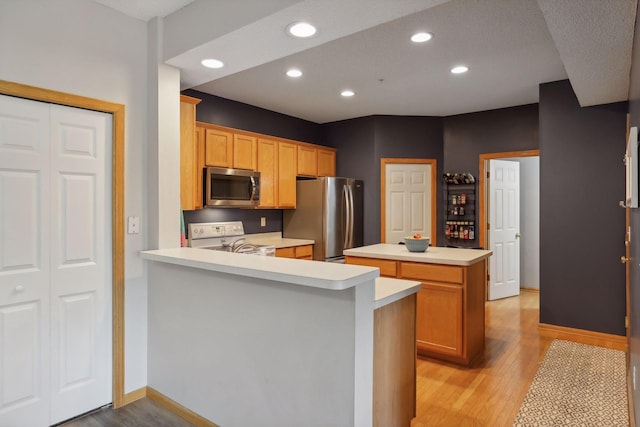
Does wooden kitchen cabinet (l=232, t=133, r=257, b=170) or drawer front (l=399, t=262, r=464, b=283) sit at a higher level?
wooden kitchen cabinet (l=232, t=133, r=257, b=170)

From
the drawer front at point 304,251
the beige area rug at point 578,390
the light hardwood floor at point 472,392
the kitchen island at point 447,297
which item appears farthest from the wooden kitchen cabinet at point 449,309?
the drawer front at point 304,251

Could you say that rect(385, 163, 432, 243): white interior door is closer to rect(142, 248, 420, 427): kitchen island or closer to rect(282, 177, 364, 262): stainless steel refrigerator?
rect(282, 177, 364, 262): stainless steel refrigerator

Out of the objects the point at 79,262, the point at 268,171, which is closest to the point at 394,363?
the point at 79,262

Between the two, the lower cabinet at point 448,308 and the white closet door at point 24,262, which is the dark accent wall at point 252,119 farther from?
the lower cabinet at point 448,308

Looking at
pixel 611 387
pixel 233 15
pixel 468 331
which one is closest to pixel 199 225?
pixel 233 15

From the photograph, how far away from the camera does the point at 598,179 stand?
368 centimetres

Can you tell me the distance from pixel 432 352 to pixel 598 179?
232 centimetres

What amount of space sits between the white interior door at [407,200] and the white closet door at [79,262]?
3.98m

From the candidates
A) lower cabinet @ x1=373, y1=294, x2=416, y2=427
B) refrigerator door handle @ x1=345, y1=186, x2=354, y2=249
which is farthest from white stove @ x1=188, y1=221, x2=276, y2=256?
lower cabinet @ x1=373, y1=294, x2=416, y2=427

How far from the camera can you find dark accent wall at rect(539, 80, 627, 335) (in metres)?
3.62

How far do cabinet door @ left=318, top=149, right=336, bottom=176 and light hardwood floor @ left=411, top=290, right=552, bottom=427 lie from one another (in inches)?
117

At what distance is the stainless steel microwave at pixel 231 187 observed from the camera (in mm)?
4070

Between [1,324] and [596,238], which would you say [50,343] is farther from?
[596,238]

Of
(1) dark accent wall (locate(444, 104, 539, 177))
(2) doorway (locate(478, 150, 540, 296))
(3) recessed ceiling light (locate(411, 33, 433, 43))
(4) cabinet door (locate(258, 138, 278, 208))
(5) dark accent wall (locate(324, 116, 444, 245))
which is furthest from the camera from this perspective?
(2) doorway (locate(478, 150, 540, 296))
